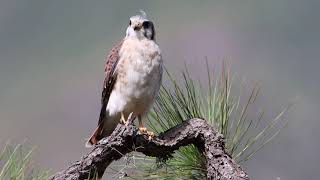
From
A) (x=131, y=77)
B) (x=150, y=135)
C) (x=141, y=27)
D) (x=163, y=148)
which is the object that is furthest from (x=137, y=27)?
(x=163, y=148)

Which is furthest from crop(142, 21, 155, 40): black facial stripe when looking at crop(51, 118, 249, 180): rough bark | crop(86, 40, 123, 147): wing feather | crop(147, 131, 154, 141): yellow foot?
crop(51, 118, 249, 180): rough bark

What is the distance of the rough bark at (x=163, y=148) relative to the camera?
4902 mm

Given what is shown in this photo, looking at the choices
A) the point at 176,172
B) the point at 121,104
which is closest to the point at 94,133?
the point at 121,104

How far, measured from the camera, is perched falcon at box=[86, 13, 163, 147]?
622cm

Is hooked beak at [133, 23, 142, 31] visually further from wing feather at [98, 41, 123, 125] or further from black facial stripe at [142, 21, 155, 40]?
wing feather at [98, 41, 123, 125]

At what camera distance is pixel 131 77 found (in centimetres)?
626

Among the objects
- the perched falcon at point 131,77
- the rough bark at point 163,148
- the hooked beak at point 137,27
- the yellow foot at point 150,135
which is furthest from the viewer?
the hooked beak at point 137,27

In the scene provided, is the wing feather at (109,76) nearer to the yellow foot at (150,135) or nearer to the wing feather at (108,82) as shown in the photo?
the wing feather at (108,82)

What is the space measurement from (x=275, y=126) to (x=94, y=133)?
4.61 ft

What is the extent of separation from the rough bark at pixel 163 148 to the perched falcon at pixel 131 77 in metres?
0.92

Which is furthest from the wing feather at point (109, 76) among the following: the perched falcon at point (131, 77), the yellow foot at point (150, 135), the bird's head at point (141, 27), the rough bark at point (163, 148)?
the rough bark at point (163, 148)

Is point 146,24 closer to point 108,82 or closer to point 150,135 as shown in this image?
point 108,82

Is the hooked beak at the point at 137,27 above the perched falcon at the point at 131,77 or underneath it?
above

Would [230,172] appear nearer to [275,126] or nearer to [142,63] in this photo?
[275,126]
